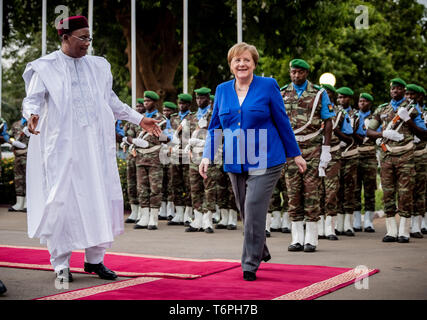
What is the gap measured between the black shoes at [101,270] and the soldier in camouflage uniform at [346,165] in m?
6.16

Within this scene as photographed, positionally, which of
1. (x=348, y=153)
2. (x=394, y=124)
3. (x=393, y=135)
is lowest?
(x=348, y=153)

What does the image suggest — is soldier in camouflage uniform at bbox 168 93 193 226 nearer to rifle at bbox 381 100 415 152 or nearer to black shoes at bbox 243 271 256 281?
rifle at bbox 381 100 415 152

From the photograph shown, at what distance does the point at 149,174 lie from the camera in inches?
514

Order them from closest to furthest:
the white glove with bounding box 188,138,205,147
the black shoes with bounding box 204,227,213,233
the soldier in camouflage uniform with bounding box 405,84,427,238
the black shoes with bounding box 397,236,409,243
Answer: the black shoes with bounding box 397,236,409,243
the soldier in camouflage uniform with bounding box 405,84,427,238
the black shoes with bounding box 204,227,213,233
the white glove with bounding box 188,138,205,147

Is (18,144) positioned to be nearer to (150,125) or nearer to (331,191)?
(331,191)

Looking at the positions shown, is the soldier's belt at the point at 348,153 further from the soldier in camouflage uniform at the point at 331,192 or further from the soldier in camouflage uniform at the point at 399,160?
the soldier in camouflage uniform at the point at 399,160

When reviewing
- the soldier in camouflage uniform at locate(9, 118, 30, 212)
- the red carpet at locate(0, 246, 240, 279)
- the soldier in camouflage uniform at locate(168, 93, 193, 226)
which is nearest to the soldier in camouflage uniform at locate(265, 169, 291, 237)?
the soldier in camouflage uniform at locate(168, 93, 193, 226)

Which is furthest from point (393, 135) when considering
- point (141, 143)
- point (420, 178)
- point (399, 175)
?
point (141, 143)

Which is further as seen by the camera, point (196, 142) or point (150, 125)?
point (196, 142)

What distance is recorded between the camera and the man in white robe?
6523 mm

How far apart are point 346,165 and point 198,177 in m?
2.76

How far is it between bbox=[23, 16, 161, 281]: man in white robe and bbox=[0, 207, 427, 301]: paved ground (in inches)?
17.2

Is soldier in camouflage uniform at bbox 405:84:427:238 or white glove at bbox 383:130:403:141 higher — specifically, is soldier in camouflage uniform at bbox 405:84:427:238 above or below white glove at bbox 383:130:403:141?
below
